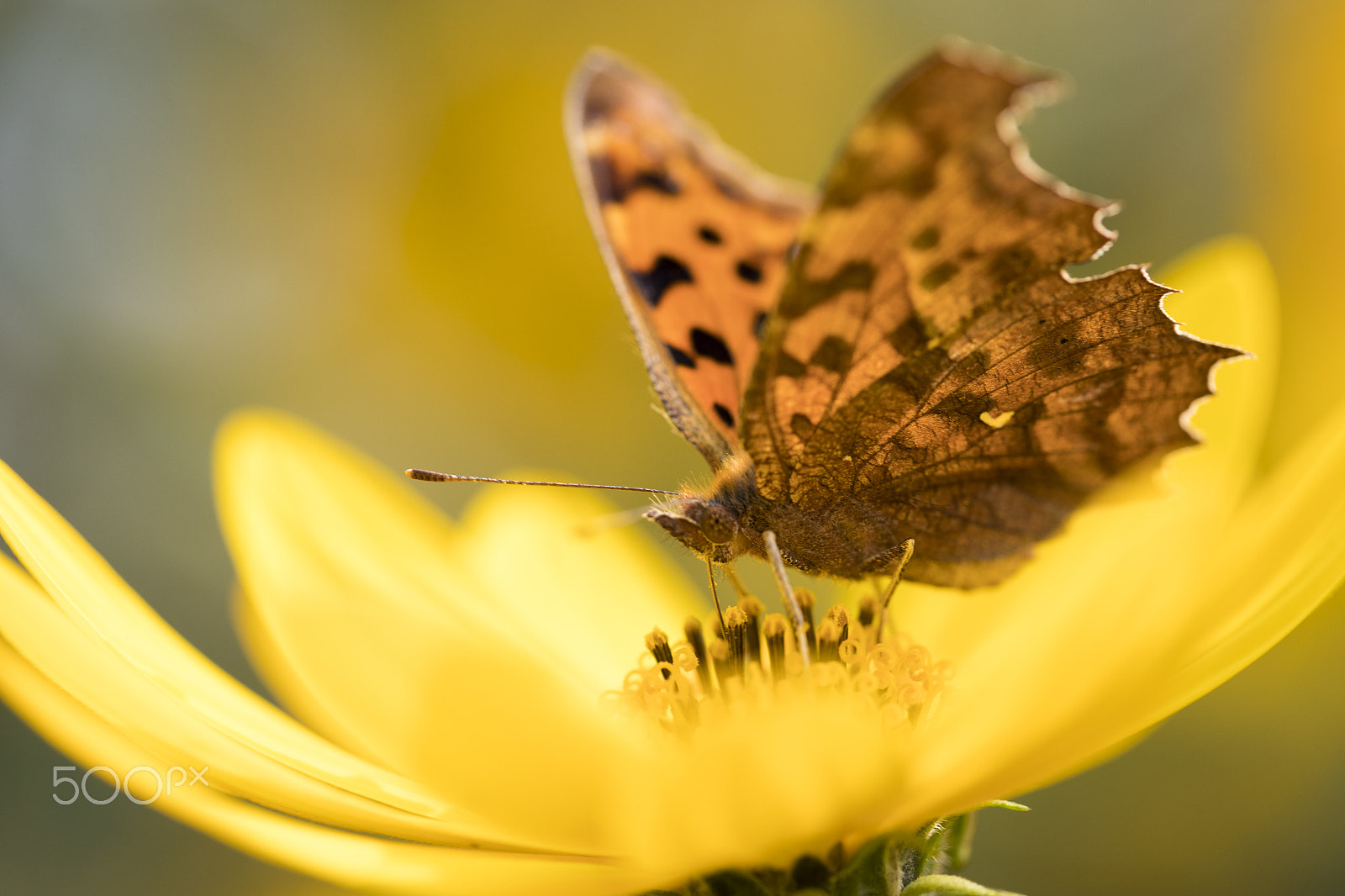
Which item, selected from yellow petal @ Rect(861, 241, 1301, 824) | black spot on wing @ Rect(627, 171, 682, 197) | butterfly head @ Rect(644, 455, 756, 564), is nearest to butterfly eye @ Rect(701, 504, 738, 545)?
butterfly head @ Rect(644, 455, 756, 564)

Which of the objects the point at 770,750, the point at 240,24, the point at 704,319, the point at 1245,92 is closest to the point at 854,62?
the point at 1245,92

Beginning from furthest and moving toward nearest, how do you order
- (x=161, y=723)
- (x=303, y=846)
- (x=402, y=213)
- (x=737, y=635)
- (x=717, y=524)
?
(x=402, y=213) < (x=737, y=635) < (x=717, y=524) < (x=161, y=723) < (x=303, y=846)

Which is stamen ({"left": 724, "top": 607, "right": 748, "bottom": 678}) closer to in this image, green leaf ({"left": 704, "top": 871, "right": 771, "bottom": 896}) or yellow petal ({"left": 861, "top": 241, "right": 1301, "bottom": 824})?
yellow petal ({"left": 861, "top": 241, "right": 1301, "bottom": 824})

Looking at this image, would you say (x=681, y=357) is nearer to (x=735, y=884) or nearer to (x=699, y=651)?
(x=699, y=651)

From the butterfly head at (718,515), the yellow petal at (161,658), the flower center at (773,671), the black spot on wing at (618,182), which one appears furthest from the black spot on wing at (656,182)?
the yellow petal at (161,658)

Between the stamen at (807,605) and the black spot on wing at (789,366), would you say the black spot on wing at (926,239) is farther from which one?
the stamen at (807,605)

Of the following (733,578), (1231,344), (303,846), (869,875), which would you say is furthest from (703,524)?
(1231,344)
